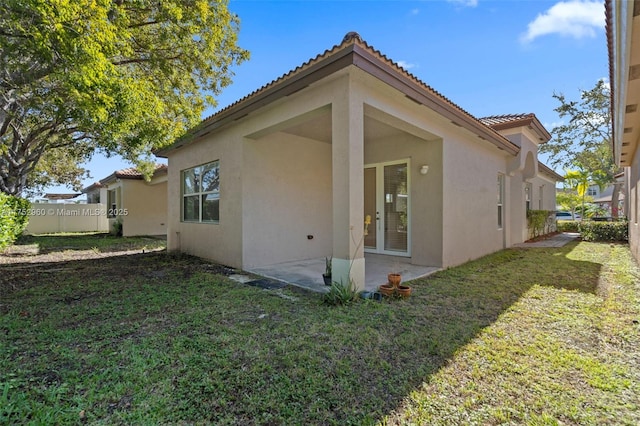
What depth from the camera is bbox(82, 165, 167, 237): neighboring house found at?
16.5 metres

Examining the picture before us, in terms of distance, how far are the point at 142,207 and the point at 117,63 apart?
11.8m

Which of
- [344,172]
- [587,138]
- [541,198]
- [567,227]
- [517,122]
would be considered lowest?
[567,227]

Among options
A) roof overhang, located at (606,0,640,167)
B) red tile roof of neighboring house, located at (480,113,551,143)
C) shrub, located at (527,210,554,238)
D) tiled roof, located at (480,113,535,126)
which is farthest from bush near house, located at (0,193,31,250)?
shrub, located at (527,210,554,238)

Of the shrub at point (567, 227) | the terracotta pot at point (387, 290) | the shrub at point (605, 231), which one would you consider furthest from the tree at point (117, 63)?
the shrub at point (567, 227)

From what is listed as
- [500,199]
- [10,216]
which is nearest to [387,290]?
[500,199]

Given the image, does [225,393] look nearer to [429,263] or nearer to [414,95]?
[414,95]

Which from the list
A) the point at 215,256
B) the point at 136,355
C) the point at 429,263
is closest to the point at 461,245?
the point at 429,263

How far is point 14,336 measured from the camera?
360 cm

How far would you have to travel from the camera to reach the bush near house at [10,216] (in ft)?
33.7

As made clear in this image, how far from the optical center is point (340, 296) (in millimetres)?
4695

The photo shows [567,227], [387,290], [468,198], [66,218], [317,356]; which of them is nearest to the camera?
[317,356]

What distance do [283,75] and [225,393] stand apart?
4.80m

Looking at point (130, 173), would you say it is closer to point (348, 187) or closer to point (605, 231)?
point (348, 187)

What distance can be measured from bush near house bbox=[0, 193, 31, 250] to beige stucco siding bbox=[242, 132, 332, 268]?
908 cm
